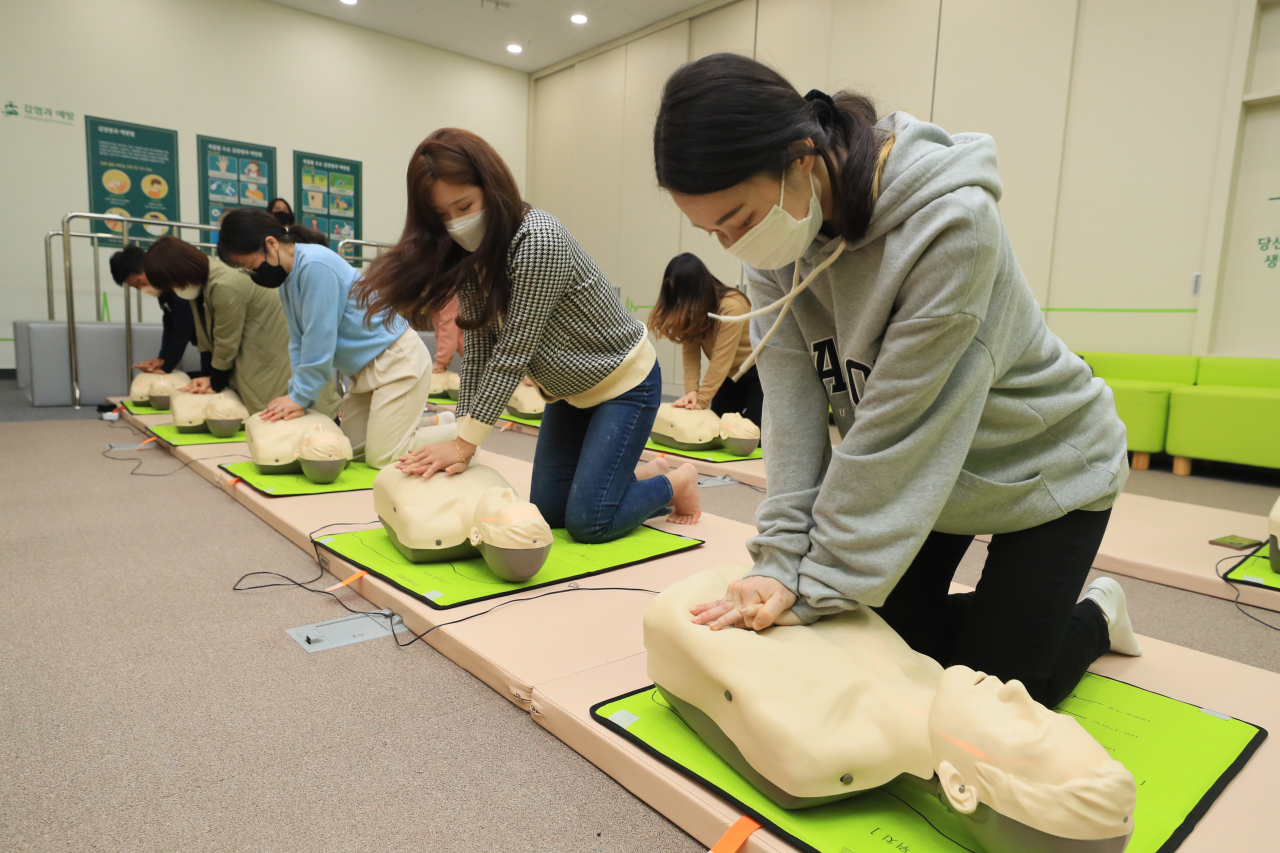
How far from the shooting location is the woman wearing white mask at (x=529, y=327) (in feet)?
5.92

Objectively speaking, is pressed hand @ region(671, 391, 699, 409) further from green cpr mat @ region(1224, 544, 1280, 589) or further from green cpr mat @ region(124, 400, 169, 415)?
green cpr mat @ region(124, 400, 169, 415)

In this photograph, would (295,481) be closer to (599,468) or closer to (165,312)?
(599,468)

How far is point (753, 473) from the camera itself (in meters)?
3.23

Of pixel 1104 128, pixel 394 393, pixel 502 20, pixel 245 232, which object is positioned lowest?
pixel 394 393

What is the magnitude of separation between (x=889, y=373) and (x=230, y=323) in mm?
3435

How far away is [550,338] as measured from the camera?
1986mm

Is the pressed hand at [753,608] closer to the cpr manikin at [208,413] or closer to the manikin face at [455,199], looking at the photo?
the manikin face at [455,199]

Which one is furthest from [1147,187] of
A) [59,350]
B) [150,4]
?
[150,4]

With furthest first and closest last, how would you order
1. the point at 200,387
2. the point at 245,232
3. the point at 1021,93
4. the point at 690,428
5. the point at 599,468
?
1. the point at 1021,93
2. the point at 200,387
3. the point at 690,428
4. the point at 245,232
5. the point at 599,468

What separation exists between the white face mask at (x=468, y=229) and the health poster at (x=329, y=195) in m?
5.82

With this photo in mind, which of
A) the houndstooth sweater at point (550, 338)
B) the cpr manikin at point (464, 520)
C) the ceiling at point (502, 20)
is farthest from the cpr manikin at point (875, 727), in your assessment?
the ceiling at point (502, 20)

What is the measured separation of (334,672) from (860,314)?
1102 mm

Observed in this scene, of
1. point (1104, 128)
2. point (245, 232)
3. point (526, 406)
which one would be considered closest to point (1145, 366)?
point (1104, 128)

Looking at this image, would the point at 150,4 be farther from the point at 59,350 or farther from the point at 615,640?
the point at 615,640
